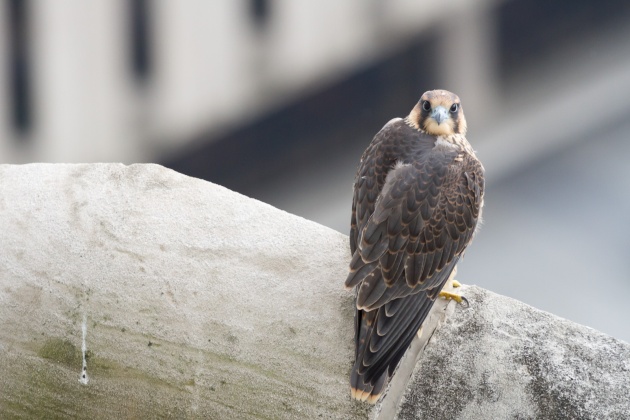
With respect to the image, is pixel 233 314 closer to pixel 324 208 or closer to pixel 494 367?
pixel 494 367

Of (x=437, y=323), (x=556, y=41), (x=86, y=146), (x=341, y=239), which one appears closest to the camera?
(x=437, y=323)

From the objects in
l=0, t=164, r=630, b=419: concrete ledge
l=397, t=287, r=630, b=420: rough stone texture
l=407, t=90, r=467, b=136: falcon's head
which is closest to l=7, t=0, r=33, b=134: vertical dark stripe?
l=0, t=164, r=630, b=419: concrete ledge

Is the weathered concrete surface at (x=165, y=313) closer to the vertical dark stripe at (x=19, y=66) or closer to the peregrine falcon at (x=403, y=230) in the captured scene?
the peregrine falcon at (x=403, y=230)

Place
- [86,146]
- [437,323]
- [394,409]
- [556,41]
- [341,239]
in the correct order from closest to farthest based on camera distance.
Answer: [394,409] → [437,323] → [341,239] → [86,146] → [556,41]

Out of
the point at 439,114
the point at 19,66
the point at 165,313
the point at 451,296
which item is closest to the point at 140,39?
the point at 19,66

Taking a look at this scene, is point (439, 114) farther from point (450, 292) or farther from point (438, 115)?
point (450, 292)

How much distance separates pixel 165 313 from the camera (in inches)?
118

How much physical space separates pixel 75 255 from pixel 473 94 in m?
5.10

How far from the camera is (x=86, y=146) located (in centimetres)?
720

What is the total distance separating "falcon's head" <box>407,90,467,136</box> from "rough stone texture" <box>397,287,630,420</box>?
0.78 metres

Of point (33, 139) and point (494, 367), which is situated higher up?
point (494, 367)

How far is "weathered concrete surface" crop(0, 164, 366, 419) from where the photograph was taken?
2.91 meters

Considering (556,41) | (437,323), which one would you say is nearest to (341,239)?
(437,323)

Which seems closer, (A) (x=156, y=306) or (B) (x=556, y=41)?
(A) (x=156, y=306)
